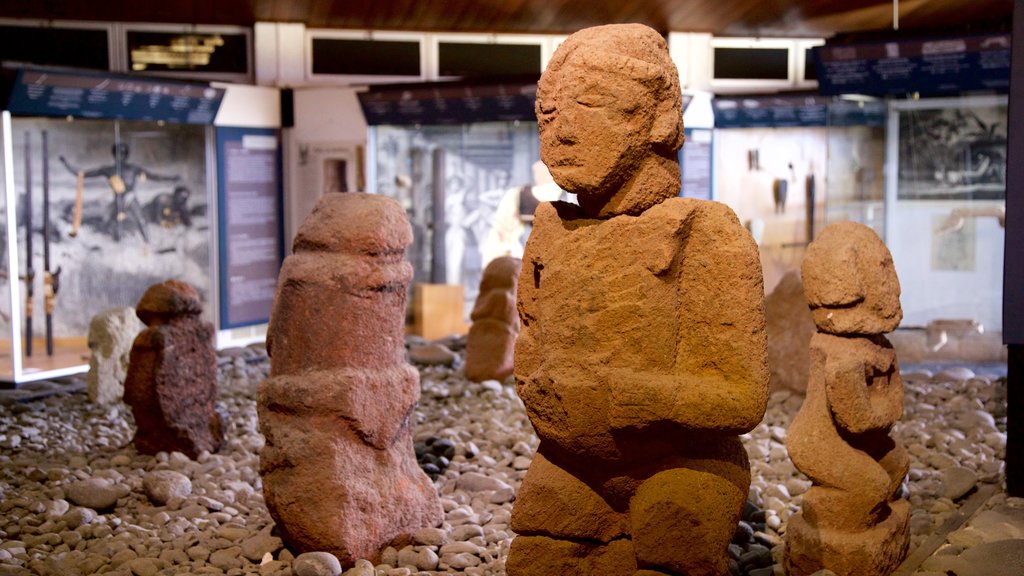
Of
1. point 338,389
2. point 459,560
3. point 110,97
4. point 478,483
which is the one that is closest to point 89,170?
point 110,97

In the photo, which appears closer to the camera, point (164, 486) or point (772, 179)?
point (164, 486)

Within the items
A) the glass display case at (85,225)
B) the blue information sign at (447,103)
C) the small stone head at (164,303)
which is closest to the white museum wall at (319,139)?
the blue information sign at (447,103)

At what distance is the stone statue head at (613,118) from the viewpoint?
3.28m

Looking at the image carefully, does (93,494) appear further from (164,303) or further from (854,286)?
(854,286)

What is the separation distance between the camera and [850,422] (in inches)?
175

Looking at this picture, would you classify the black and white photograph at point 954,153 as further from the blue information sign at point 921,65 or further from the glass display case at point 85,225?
the glass display case at point 85,225

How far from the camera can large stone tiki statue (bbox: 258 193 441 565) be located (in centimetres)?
463

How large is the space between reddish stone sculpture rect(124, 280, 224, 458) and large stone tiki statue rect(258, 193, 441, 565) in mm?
2123

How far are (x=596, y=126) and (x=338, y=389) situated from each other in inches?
78.0

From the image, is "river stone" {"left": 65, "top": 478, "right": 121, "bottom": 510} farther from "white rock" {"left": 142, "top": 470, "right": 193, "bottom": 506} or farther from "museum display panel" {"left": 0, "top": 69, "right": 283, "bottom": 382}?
"museum display panel" {"left": 0, "top": 69, "right": 283, "bottom": 382}

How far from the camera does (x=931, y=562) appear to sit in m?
4.50

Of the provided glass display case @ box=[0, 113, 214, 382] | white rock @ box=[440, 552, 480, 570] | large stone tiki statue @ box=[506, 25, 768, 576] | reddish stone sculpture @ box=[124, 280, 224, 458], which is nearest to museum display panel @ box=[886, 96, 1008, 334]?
white rock @ box=[440, 552, 480, 570]

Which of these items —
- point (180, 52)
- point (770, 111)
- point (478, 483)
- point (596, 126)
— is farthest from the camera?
point (770, 111)

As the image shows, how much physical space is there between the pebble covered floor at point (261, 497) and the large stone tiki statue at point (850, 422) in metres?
0.24
